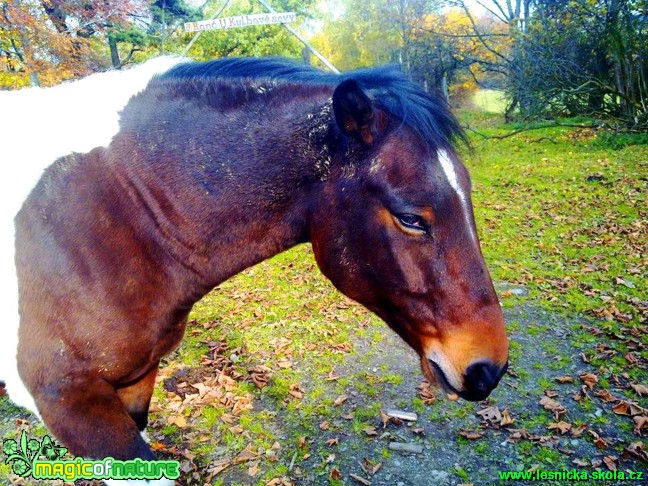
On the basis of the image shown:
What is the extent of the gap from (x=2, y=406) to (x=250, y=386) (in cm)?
233

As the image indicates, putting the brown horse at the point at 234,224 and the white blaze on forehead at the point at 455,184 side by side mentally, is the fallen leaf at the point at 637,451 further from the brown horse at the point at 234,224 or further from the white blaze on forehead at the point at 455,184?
the white blaze on forehead at the point at 455,184

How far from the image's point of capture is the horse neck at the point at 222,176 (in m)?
2.00

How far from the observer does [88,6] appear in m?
11.1

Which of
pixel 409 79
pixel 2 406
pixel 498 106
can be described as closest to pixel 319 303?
pixel 2 406

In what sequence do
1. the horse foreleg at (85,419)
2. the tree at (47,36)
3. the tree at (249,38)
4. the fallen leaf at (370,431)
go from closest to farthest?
the horse foreleg at (85,419)
the fallen leaf at (370,431)
the tree at (47,36)
the tree at (249,38)

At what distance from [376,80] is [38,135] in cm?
174

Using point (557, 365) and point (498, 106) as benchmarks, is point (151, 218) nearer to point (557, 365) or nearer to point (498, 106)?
point (557, 365)

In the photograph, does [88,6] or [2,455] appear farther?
[88,6]

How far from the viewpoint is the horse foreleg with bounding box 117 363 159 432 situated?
2438mm

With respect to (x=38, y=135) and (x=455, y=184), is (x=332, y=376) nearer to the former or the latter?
(x=455, y=184)

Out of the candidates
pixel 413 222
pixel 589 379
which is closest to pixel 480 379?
pixel 413 222

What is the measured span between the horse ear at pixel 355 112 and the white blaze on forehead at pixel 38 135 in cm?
111

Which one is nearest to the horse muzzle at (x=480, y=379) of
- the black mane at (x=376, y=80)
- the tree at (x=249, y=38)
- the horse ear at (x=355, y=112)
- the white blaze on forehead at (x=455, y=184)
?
the white blaze on forehead at (x=455, y=184)

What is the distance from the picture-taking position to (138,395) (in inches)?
98.4
